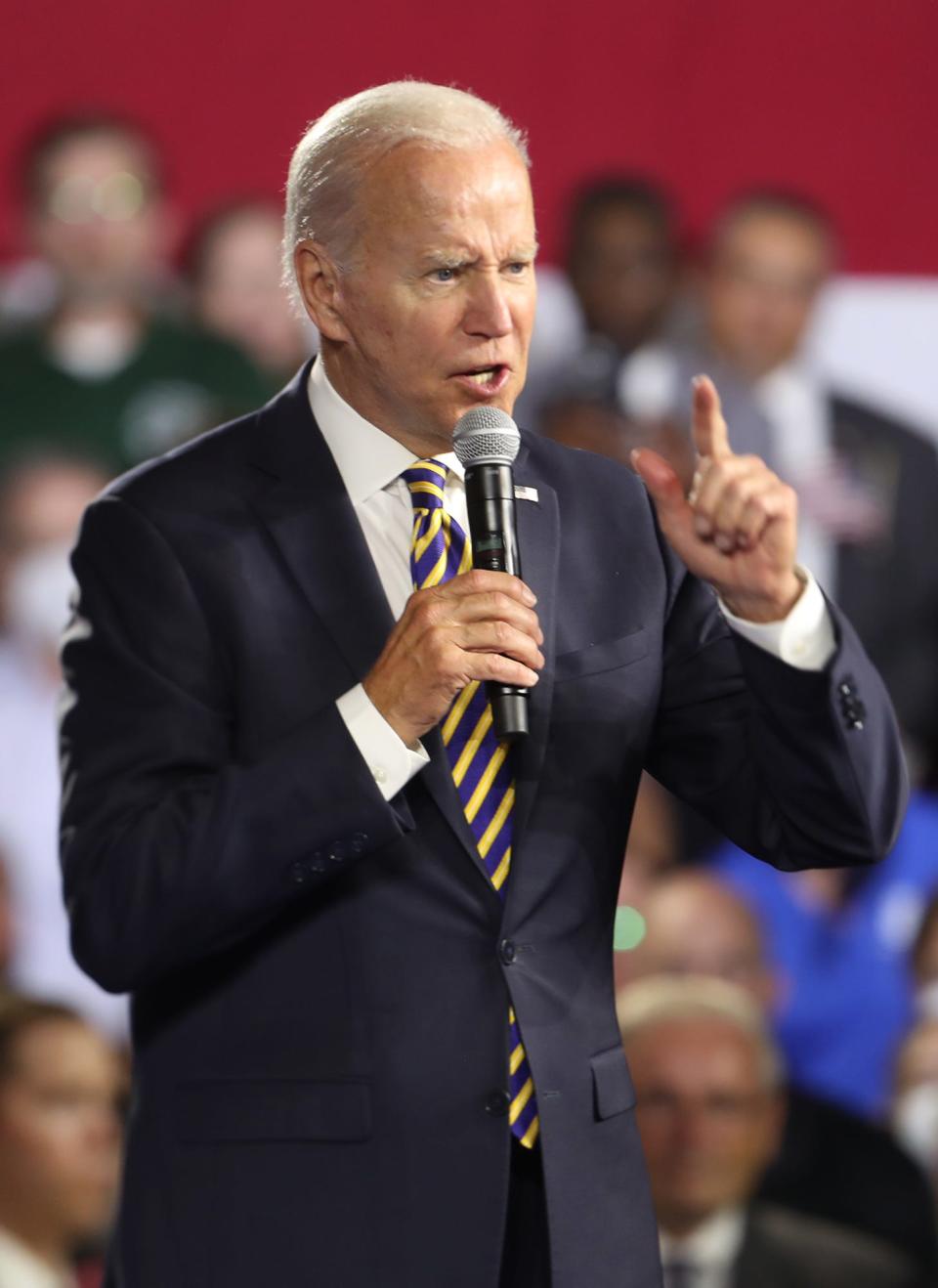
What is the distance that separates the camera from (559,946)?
1796 mm

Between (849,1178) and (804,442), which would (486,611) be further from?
(804,442)

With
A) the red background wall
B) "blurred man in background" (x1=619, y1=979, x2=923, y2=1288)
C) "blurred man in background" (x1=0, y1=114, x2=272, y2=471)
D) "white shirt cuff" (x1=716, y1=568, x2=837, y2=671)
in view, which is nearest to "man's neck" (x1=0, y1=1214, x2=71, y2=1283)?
"blurred man in background" (x1=619, y1=979, x2=923, y2=1288)

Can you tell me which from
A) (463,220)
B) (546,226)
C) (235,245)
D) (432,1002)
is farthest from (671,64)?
(432,1002)

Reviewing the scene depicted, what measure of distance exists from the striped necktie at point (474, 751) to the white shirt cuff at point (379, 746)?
9 centimetres

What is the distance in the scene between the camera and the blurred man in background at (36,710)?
4250mm

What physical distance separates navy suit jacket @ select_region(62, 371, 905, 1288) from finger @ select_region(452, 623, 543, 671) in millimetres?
153

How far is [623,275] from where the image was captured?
15.8 feet

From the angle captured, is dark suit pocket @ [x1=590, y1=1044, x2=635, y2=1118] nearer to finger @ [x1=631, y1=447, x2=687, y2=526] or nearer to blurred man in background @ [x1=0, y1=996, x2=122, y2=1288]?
finger @ [x1=631, y1=447, x2=687, y2=526]

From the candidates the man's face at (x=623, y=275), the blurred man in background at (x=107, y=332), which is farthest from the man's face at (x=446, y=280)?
the man's face at (x=623, y=275)

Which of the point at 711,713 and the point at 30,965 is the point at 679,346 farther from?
the point at 711,713

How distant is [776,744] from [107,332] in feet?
9.96

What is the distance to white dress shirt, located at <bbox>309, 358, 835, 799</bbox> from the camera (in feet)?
5.61

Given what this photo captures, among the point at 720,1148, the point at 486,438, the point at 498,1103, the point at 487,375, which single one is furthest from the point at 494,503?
the point at 720,1148

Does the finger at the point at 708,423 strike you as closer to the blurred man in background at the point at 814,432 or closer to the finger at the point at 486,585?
the finger at the point at 486,585
